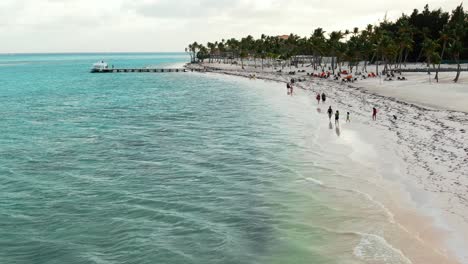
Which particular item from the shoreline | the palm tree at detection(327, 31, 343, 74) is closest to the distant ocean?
the shoreline

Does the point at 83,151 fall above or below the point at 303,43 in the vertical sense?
below

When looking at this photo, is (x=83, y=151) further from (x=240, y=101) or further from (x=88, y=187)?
(x=240, y=101)

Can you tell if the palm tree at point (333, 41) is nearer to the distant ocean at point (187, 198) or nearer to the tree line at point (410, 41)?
the tree line at point (410, 41)

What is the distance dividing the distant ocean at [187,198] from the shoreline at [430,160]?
6.73ft

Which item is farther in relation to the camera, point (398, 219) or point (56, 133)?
point (56, 133)

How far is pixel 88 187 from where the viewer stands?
25453 mm

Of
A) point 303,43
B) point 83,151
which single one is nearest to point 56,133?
point 83,151

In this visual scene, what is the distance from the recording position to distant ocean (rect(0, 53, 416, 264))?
55.9 feet

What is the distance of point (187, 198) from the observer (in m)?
23.3

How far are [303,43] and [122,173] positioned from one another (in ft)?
457

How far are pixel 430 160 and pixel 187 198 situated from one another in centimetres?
1630

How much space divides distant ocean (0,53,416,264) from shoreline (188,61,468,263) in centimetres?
205

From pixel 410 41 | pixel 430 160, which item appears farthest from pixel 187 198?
pixel 410 41

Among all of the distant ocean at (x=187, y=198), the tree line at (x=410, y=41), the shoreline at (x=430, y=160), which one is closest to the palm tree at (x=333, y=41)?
the tree line at (x=410, y=41)
